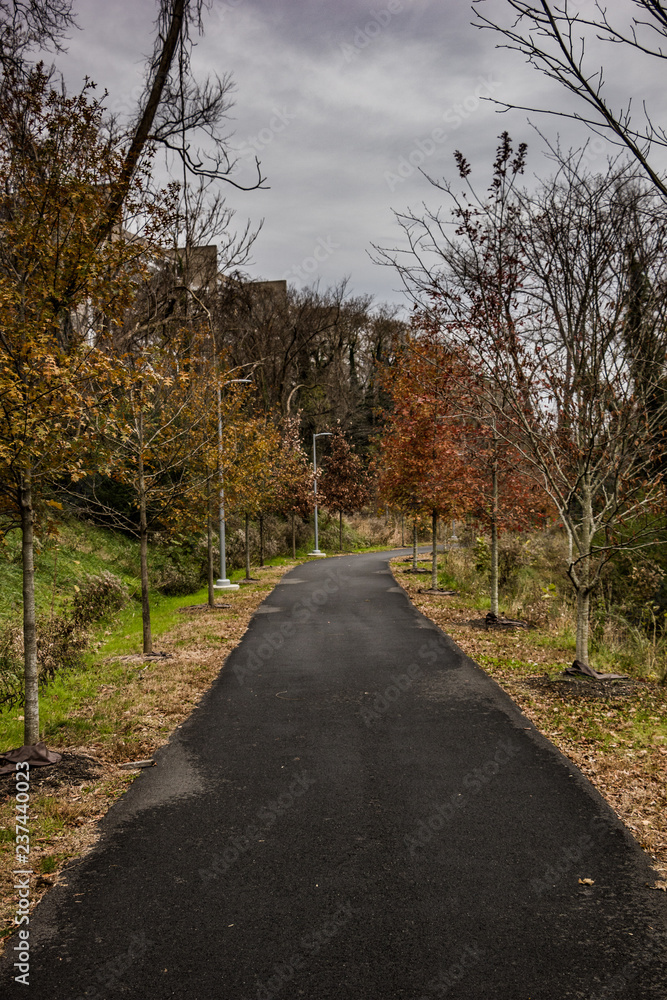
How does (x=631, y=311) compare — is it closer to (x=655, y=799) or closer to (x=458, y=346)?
(x=458, y=346)

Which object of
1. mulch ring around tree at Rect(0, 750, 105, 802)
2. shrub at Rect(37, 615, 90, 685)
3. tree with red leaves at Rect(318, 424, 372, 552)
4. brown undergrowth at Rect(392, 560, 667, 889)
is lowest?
brown undergrowth at Rect(392, 560, 667, 889)

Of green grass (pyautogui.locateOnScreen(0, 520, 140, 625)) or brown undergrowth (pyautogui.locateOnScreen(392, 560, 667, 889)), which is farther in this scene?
green grass (pyautogui.locateOnScreen(0, 520, 140, 625))

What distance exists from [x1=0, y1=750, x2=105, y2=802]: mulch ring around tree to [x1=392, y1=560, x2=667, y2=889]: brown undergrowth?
14.3ft

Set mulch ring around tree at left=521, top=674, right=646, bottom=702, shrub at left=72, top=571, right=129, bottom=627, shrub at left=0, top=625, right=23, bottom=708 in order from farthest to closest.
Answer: shrub at left=72, top=571, right=129, bottom=627 < shrub at left=0, top=625, right=23, bottom=708 < mulch ring around tree at left=521, top=674, right=646, bottom=702

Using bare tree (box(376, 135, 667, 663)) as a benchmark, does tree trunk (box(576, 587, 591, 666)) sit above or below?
below

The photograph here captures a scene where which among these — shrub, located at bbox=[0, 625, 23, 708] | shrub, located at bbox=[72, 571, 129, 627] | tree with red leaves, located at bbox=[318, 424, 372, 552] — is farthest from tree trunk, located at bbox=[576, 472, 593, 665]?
tree with red leaves, located at bbox=[318, 424, 372, 552]

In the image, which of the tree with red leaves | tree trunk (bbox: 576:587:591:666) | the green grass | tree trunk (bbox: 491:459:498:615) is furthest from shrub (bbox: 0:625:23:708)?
the tree with red leaves

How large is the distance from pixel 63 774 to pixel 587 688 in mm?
6002

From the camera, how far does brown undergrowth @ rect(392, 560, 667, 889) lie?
17.0ft

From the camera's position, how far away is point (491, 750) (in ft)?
20.9

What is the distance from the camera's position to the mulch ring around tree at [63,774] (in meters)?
5.54

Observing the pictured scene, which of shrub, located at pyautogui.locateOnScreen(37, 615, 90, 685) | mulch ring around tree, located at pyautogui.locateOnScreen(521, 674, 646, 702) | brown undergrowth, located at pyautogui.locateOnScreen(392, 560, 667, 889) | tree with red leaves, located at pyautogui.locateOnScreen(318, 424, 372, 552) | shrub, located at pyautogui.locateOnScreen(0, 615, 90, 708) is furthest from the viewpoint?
tree with red leaves, located at pyautogui.locateOnScreen(318, 424, 372, 552)

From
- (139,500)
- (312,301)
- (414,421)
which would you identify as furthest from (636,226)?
(312,301)

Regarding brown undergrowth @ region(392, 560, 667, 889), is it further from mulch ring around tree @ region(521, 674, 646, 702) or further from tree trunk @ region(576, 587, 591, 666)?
tree trunk @ region(576, 587, 591, 666)
